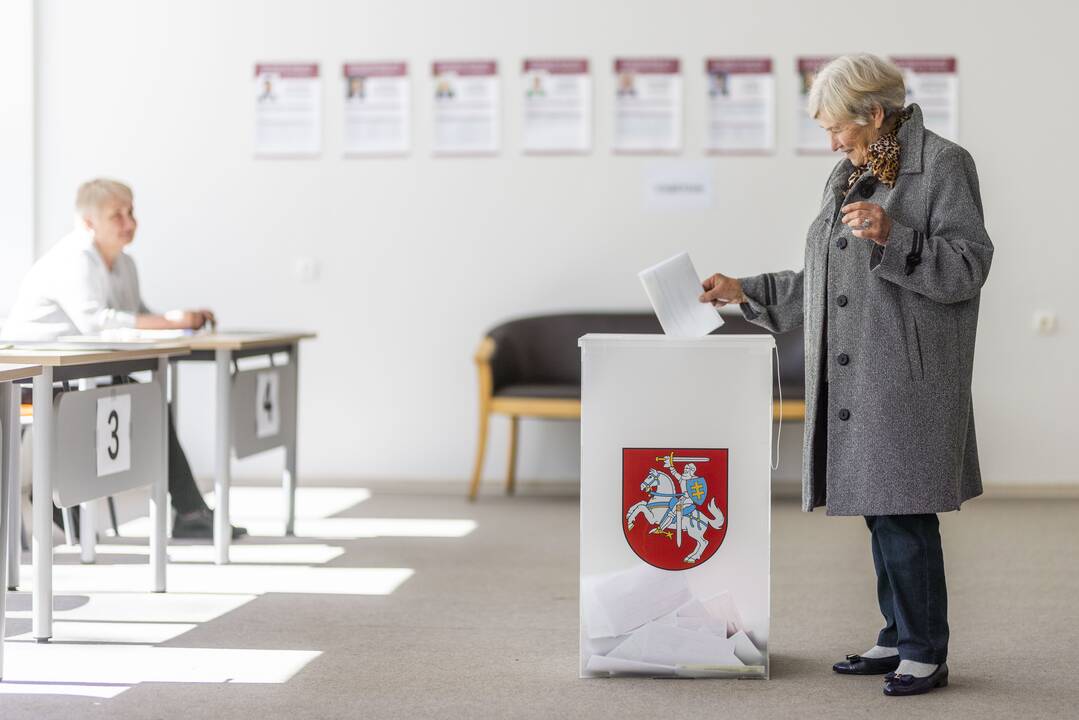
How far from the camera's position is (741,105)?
19.9ft

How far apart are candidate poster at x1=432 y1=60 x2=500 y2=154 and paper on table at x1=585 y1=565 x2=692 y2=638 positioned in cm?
375

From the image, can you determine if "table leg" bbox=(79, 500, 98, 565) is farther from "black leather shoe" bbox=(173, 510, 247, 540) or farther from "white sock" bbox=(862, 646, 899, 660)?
"white sock" bbox=(862, 646, 899, 660)

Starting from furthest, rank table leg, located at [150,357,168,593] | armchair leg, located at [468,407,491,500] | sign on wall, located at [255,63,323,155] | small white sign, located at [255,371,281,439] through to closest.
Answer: sign on wall, located at [255,63,323,155]
armchair leg, located at [468,407,491,500]
small white sign, located at [255,371,281,439]
table leg, located at [150,357,168,593]

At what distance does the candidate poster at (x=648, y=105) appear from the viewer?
19.9 ft

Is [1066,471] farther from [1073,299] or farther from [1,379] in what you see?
[1,379]

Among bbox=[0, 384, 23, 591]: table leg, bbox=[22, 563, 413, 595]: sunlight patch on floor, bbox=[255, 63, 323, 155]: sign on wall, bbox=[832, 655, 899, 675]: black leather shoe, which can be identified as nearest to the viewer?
bbox=[0, 384, 23, 591]: table leg

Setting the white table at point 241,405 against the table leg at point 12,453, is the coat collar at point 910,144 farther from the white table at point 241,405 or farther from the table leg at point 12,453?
the white table at point 241,405

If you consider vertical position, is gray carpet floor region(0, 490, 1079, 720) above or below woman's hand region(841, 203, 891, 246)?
below

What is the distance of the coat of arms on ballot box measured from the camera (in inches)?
108

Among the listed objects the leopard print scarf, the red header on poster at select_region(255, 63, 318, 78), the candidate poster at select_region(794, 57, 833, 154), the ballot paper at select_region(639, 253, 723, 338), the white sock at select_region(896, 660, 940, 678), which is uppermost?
the red header on poster at select_region(255, 63, 318, 78)

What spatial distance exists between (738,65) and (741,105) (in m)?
0.19

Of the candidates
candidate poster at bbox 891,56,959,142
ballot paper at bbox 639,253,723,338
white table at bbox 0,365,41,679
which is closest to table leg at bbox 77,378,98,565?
white table at bbox 0,365,41,679

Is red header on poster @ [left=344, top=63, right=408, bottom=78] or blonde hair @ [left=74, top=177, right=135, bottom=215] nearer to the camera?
blonde hair @ [left=74, top=177, right=135, bottom=215]

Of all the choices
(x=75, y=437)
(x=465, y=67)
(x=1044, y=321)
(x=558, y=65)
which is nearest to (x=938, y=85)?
(x=1044, y=321)
